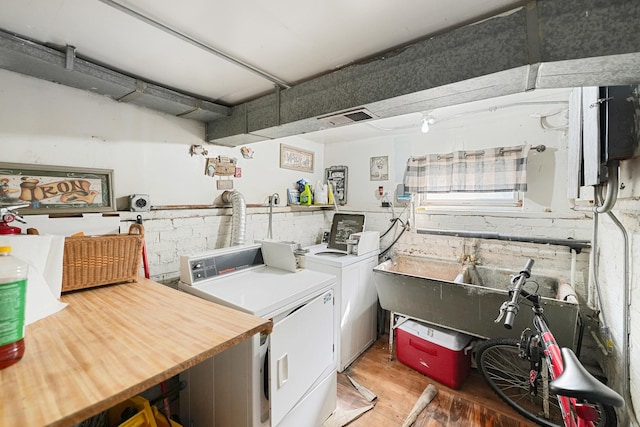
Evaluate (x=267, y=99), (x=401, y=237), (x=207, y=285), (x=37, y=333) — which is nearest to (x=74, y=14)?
(x=267, y=99)

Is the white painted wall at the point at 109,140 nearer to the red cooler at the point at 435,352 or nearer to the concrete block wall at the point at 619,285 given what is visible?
the red cooler at the point at 435,352

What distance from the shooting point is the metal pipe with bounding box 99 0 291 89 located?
3.44ft

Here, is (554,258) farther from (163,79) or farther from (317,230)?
(163,79)

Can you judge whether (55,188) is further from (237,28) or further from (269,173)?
(269,173)

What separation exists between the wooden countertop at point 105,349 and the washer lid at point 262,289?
8.3 inches

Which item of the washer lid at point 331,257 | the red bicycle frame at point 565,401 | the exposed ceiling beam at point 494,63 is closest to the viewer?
the exposed ceiling beam at point 494,63

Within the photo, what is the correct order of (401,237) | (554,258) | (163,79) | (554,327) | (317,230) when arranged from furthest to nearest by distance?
(317,230) < (401,237) < (554,258) < (554,327) < (163,79)

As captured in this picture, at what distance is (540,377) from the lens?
189 centimetres

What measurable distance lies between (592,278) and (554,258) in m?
0.31

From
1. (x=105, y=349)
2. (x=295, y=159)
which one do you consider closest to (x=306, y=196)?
(x=295, y=159)

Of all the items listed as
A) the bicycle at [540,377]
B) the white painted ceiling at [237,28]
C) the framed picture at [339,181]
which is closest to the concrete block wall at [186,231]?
the framed picture at [339,181]

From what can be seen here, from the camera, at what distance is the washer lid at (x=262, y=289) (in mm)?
1393

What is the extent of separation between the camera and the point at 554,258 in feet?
7.71

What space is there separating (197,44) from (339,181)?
Result: 8.23 ft
